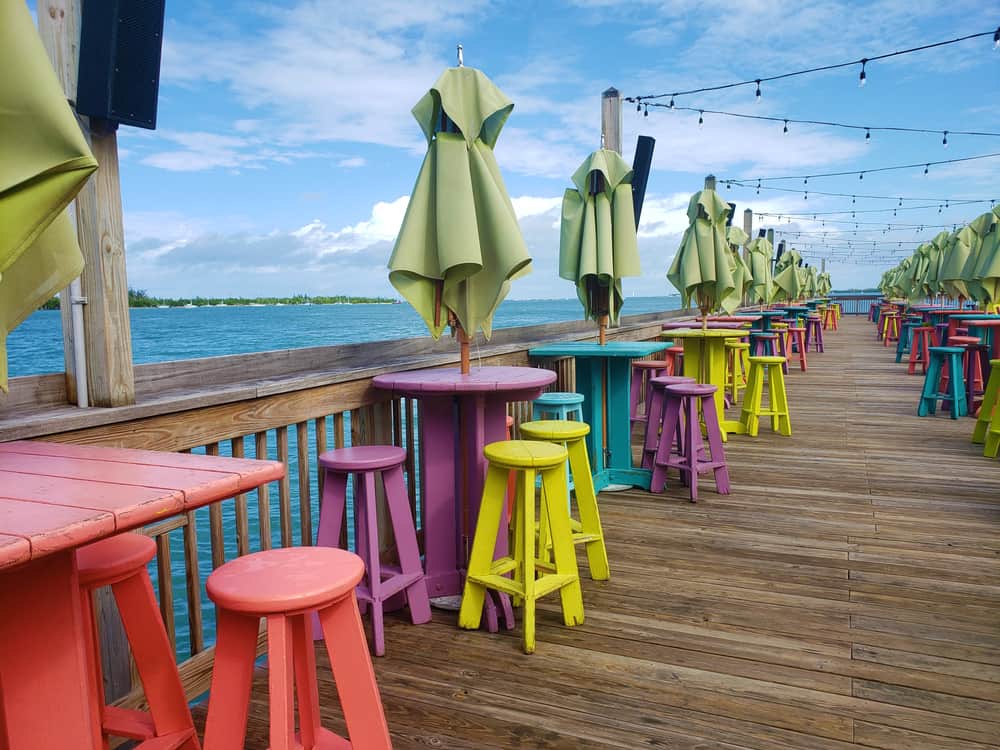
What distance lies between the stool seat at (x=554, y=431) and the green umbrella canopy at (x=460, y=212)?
564 millimetres

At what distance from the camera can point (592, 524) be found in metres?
3.13

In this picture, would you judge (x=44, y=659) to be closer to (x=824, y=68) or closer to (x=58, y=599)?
(x=58, y=599)

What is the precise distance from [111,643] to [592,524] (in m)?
1.91

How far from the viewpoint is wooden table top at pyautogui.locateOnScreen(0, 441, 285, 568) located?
1021 millimetres

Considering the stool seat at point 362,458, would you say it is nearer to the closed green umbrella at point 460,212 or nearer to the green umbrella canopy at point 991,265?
the closed green umbrella at point 460,212

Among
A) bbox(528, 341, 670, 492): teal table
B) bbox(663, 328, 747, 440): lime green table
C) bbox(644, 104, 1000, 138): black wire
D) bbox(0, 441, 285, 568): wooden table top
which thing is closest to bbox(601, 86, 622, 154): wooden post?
bbox(663, 328, 747, 440): lime green table

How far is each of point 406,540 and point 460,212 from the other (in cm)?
132

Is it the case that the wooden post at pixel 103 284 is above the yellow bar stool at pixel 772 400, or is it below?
above

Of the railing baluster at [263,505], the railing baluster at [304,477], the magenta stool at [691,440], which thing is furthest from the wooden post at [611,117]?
the railing baluster at [263,505]

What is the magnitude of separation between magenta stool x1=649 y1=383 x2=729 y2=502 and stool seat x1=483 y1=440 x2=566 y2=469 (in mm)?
1956

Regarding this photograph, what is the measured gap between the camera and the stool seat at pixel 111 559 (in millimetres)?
1558

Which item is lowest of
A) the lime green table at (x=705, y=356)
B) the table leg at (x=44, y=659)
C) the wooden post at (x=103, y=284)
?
the table leg at (x=44, y=659)

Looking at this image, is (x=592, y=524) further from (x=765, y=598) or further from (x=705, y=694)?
(x=705, y=694)

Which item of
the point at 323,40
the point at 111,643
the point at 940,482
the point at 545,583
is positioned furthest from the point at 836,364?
the point at 111,643
